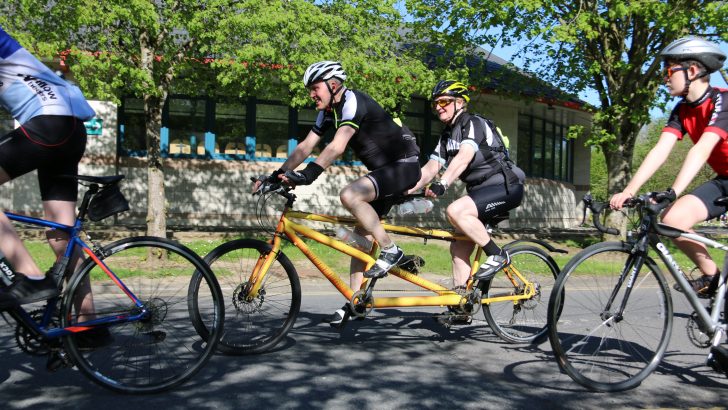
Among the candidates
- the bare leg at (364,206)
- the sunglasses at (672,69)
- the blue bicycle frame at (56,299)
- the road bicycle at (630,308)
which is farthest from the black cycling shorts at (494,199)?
the blue bicycle frame at (56,299)

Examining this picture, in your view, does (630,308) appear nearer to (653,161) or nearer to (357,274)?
(653,161)

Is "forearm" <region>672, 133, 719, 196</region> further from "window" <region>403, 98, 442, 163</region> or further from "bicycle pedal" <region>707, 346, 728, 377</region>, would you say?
"window" <region>403, 98, 442, 163</region>

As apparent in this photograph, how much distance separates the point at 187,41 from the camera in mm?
11914

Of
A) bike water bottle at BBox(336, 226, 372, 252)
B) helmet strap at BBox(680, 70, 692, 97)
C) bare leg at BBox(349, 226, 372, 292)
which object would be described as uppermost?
helmet strap at BBox(680, 70, 692, 97)

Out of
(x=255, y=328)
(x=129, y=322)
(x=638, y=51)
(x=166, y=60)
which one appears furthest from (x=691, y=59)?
(x=638, y=51)

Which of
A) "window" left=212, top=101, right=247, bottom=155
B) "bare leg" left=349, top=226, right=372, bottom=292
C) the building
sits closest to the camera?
"bare leg" left=349, top=226, right=372, bottom=292

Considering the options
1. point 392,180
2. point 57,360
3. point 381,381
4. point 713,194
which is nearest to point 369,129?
point 392,180

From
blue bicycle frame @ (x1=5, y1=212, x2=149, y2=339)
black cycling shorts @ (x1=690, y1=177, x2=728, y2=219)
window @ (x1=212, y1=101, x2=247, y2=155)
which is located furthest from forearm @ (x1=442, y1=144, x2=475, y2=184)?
window @ (x1=212, y1=101, x2=247, y2=155)

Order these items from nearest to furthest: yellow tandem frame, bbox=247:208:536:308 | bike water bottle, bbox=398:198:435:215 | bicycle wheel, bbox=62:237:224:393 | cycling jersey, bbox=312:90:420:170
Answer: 1. bicycle wheel, bbox=62:237:224:393
2. yellow tandem frame, bbox=247:208:536:308
3. cycling jersey, bbox=312:90:420:170
4. bike water bottle, bbox=398:198:435:215

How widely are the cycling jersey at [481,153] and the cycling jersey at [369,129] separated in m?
0.46

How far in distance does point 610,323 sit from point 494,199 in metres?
1.63

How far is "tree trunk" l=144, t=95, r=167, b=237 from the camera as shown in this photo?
40.3ft

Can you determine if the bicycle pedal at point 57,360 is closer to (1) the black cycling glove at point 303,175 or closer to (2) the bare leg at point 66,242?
(2) the bare leg at point 66,242

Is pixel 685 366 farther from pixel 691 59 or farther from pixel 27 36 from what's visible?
pixel 27 36
